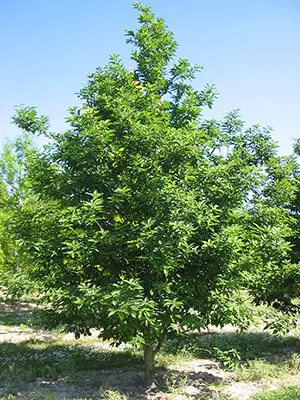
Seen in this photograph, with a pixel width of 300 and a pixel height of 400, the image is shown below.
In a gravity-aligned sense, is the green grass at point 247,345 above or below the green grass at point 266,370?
above

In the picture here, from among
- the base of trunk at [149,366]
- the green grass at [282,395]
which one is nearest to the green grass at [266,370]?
the green grass at [282,395]

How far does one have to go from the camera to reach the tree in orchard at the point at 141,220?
22.3 ft

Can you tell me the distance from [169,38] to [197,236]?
474cm

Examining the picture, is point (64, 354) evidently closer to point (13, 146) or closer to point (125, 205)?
point (125, 205)

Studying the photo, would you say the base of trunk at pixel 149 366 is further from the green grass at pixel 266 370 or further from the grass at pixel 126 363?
the green grass at pixel 266 370

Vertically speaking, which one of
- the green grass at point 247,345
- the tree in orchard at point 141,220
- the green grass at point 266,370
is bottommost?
the green grass at point 266,370

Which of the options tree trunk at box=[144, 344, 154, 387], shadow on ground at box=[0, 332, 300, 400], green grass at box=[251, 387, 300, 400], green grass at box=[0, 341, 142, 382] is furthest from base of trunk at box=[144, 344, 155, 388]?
green grass at box=[251, 387, 300, 400]

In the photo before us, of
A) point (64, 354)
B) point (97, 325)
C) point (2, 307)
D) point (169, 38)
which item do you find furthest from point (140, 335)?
point (2, 307)

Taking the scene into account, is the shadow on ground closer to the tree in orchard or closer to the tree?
the tree in orchard

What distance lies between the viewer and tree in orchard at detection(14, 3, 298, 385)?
679 centimetres

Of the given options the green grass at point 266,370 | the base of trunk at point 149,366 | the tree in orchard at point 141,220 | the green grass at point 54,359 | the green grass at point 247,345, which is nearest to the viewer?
the tree in orchard at point 141,220

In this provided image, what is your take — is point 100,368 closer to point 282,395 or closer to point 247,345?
point 282,395

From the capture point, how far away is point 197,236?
723 centimetres

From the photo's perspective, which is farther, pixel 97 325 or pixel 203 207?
pixel 97 325
